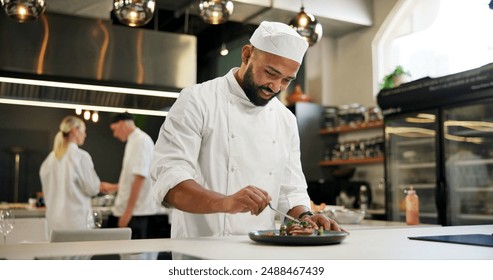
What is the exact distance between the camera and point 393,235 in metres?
1.45

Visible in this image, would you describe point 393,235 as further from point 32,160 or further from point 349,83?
point 32,160

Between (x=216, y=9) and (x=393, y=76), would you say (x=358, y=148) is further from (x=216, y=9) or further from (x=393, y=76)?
(x=216, y=9)

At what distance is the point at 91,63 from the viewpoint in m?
3.88

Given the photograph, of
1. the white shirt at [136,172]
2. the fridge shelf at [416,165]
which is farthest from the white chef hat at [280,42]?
the fridge shelf at [416,165]

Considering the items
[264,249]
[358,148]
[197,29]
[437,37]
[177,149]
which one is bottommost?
[264,249]

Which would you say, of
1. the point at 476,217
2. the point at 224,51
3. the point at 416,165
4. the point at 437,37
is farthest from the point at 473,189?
the point at 224,51

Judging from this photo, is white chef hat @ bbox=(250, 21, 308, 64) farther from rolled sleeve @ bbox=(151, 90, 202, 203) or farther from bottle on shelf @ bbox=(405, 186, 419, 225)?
bottle on shelf @ bbox=(405, 186, 419, 225)

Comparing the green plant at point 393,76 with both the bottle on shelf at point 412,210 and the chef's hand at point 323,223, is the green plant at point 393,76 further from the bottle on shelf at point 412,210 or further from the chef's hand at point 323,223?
the chef's hand at point 323,223

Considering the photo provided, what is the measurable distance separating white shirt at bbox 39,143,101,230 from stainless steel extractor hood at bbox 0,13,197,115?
77 centimetres

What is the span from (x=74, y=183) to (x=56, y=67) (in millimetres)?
1001

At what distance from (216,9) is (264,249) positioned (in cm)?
172

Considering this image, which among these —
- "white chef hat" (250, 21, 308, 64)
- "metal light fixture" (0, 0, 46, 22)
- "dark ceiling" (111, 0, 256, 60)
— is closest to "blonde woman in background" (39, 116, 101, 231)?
"metal light fixture" (0, 0, 46, 22)

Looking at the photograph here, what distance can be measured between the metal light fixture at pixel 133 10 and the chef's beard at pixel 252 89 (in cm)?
98

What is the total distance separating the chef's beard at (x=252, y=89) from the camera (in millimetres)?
1604
